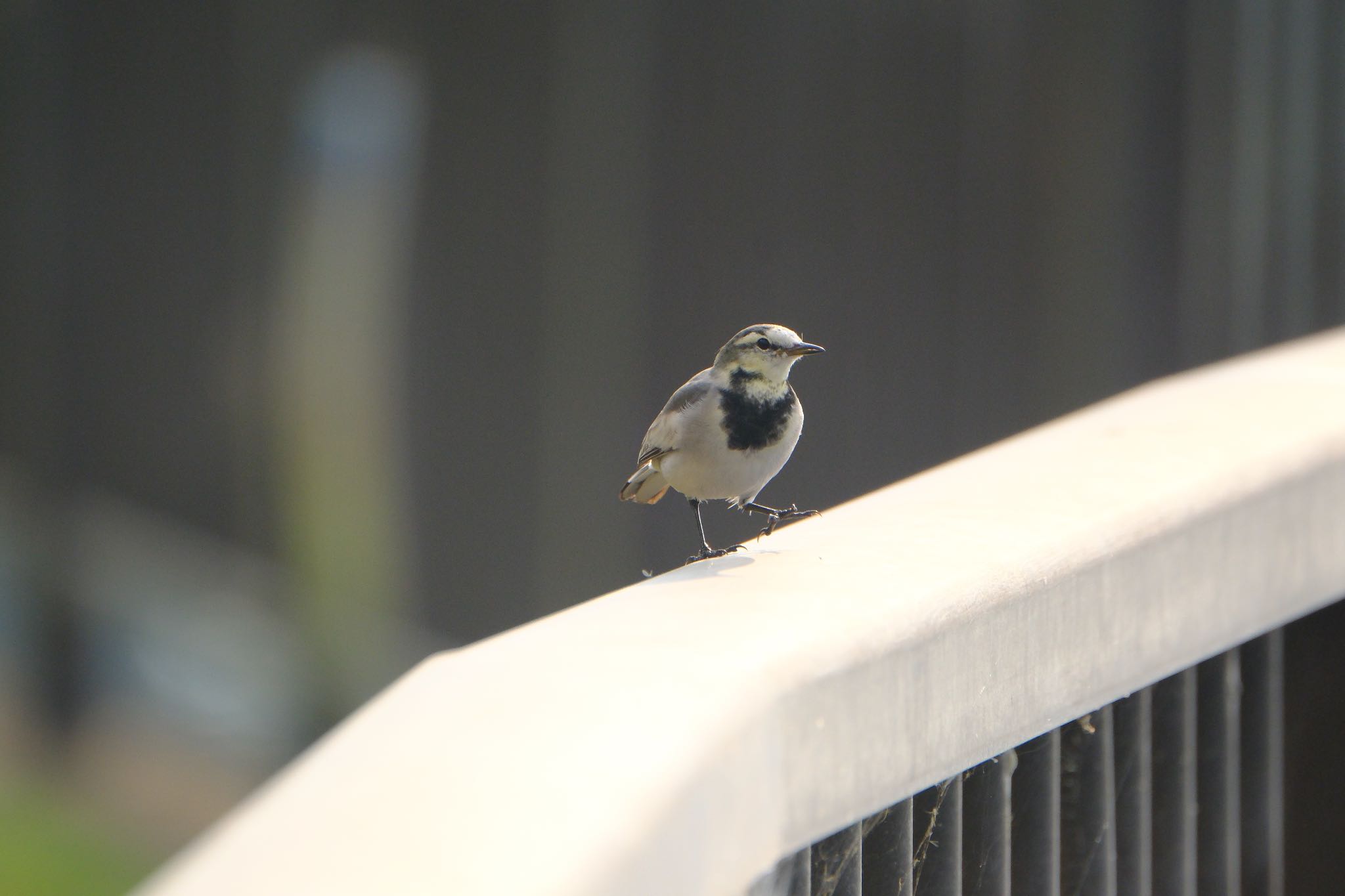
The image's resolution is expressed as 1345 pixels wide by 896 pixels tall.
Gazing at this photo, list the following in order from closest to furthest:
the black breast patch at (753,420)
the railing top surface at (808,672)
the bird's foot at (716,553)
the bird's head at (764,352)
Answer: the railing top surface at (808,672) → the bird's foot at (716,553) → the black breast patch at (753,420) → the bird's head at (764,352)

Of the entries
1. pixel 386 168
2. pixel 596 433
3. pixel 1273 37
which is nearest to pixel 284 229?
pixel 386 168

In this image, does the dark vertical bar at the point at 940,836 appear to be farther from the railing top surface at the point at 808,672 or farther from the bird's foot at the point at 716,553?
the bird's foot at the point at 716,553

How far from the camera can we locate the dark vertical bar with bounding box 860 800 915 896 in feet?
5.13

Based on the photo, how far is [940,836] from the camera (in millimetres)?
1668

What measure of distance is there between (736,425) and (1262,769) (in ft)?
4.37

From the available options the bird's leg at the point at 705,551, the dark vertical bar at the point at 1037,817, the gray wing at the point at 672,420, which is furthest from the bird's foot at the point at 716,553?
the dark vertical bar at the point at 1037,817

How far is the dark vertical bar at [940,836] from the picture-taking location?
5.46 ft

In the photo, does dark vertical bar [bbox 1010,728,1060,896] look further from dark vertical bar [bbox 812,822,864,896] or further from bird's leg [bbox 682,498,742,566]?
bird's leg [bbox 682,498,742,566]

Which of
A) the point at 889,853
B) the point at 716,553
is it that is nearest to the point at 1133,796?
the point at 889,853

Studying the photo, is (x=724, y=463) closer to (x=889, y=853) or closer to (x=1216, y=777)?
(x=1216, y=777)

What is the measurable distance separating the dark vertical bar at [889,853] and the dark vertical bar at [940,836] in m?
0.07

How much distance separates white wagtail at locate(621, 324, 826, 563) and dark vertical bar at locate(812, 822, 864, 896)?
1.59 m

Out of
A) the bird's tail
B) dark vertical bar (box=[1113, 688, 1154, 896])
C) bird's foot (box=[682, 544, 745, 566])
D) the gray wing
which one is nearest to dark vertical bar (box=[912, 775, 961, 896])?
dark vertical bar (box=[1113, 688, 1154, 896])

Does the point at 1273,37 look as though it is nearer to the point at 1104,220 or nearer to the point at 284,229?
the point at 1104,220
